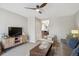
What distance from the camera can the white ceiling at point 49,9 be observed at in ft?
6.75

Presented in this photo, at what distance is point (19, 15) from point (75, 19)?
3.83ft

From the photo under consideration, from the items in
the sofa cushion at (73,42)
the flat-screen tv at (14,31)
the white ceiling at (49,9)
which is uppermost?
the white ceiling at (49,9)

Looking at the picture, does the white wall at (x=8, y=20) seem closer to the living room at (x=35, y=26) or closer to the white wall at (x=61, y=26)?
the living room at (x=35, y=26)

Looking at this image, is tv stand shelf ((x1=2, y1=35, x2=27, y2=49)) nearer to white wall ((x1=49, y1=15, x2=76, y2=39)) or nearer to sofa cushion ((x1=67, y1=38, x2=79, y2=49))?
white wall ((x1=49, y1=15, x2=76, y2=39))

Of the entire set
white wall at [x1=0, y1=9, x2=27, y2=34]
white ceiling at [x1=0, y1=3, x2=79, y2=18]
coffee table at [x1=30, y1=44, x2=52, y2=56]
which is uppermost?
white ceiling at [x1=0, y1=3, x2=79, y2=18]

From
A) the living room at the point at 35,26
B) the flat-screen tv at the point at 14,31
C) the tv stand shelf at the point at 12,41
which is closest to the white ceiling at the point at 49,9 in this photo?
the living room at the point at 35,26

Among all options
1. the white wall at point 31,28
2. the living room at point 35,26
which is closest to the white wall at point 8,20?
the living room at point 35,26

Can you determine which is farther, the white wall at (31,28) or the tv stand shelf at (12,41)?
the white wall at (31,28)

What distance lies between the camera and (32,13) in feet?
7.11

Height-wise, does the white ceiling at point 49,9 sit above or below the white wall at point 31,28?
above

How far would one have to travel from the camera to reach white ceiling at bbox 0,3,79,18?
2.06 metres

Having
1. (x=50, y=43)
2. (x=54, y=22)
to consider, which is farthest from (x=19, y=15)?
(x=50, y=43)

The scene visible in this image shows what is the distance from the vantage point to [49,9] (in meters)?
2.12

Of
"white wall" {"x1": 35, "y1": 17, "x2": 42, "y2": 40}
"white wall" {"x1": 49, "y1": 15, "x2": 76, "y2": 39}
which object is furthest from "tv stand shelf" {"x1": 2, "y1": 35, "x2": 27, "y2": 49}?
"white wall" {"x1": 49, "y1": 15, "x2": 76, "y2": 39}
